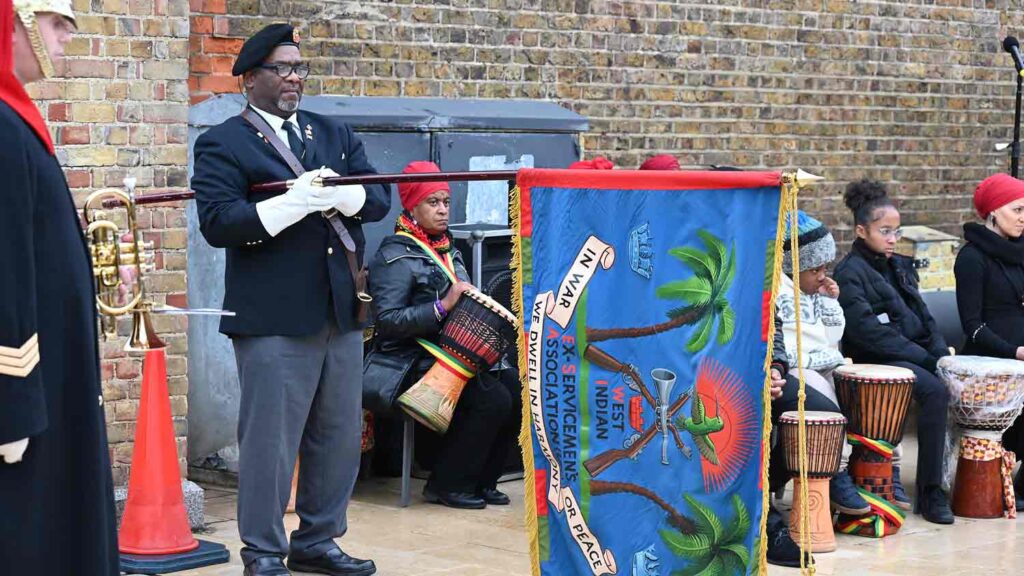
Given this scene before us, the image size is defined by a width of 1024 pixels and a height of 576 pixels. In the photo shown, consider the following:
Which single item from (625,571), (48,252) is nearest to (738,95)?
(625,571)

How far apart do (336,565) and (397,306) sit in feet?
4.96

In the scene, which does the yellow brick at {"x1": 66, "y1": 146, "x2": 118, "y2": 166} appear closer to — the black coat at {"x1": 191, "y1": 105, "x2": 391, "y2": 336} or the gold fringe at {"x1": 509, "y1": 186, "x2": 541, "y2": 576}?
the black coat at {"x1": 191, "y1": 105, "x2": 391, "y2": 336}

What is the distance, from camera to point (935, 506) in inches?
292

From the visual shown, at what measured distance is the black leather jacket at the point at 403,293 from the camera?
23.3 feet

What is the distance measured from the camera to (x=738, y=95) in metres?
10.5

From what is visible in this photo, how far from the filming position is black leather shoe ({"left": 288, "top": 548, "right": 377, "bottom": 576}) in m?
5.95

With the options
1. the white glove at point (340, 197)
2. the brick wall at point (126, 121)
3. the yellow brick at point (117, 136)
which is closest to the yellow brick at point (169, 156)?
the brick wall at point (126, 121)

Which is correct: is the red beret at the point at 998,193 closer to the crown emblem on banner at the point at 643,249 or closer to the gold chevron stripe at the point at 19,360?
the crown emblem on banner at the point at 643,249

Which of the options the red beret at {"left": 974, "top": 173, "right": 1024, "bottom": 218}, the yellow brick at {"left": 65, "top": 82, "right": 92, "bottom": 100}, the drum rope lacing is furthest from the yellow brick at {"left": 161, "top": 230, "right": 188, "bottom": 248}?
the red beret at {"left": 974, "top": 173, "right": 1024, "bottom": 218}

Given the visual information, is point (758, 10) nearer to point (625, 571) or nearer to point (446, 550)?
point (446, 550)

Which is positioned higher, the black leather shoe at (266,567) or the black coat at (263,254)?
the black coat at (263,254)

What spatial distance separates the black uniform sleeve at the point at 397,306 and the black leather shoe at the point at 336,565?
1.36 m

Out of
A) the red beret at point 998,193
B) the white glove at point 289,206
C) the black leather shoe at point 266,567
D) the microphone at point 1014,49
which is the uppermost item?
the microphone at point 1014,49

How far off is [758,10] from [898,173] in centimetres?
176
